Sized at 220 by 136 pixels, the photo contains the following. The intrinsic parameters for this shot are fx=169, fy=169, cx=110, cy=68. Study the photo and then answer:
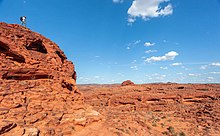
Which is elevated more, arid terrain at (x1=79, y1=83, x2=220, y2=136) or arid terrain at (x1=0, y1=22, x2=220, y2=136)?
arid terrain at (x1=0, y1=22, x2=220, y2=136)

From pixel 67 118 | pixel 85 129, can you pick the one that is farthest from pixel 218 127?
pixel 67 118

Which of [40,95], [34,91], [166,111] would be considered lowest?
[166,111]

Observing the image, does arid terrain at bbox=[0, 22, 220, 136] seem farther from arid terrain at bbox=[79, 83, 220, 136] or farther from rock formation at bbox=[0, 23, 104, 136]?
arid terrain at bbox=[79, 83, 220, 136]

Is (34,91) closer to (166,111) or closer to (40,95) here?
(40,95)

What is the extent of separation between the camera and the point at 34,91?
30.4 ft

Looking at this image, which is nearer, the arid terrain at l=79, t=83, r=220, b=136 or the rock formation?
the rock formation

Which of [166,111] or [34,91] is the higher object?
[34,91]

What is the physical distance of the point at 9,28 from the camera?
32.6ft

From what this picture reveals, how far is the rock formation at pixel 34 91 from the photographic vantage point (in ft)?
24.9

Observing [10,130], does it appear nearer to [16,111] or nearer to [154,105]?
[16,111]

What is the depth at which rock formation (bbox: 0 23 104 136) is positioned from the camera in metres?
7.59

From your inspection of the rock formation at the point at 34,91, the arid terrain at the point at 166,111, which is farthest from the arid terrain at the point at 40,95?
the arid terrain at the point at 166,111

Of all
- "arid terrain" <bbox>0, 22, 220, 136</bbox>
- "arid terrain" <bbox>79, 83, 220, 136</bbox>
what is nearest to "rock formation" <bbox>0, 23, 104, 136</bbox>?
"arid terrain" <bbox>0, 22, 220, 136</bbox>

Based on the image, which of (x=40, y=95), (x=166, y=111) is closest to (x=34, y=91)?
(x=40, y=95)
